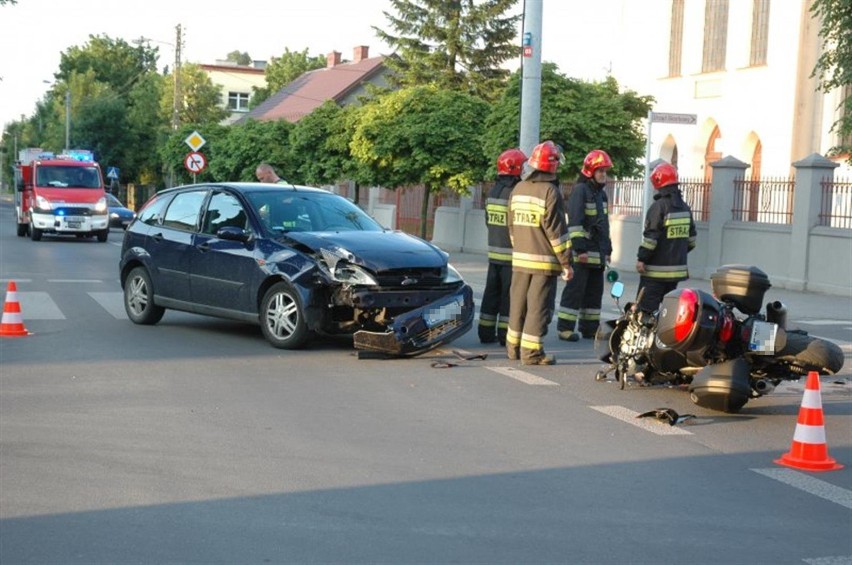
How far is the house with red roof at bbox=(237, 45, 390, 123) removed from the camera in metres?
67.2

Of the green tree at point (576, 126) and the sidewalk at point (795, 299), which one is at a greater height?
the green tree at point (576, 126)

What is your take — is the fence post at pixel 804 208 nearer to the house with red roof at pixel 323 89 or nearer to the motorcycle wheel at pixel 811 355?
the motorcycle wheel at pixel 811 355

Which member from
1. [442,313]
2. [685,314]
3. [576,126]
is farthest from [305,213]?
[576,126]

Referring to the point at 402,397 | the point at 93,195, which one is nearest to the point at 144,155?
the point at 93,195

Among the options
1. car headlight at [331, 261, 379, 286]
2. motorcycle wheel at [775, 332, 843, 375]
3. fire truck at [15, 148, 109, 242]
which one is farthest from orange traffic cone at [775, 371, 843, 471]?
fire truck at [15, 148, 109, 242]

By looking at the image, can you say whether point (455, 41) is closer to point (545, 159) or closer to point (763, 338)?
point (545, 159)

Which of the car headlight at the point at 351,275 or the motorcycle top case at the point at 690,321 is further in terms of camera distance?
the car headlight at the point at 351,275

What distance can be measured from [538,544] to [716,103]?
3933 cm

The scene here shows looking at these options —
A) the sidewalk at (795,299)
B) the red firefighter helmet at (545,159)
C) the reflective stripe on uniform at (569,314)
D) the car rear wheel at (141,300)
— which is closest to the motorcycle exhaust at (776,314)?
the red firefighter helmet at (545,159)

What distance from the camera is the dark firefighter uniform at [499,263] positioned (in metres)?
12.3

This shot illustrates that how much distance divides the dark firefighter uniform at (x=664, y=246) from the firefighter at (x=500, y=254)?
1.45m

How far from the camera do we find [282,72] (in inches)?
3880

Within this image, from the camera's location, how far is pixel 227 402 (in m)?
9.02

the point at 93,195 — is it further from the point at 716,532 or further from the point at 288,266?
the point at 716,532
